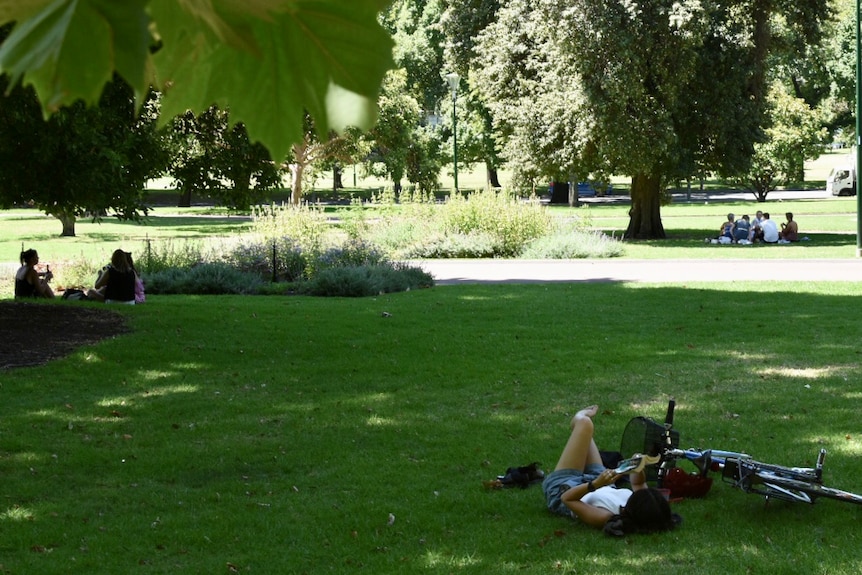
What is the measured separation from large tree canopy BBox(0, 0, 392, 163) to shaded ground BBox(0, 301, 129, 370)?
1082 cm

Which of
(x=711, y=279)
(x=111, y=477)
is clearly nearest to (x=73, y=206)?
(x=111, y=477)

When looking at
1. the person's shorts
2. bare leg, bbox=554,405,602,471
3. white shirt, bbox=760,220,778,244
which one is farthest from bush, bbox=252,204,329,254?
the person's shorts

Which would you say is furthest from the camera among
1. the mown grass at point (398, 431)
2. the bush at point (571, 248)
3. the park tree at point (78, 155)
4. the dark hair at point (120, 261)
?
the bush at point (571, 248)

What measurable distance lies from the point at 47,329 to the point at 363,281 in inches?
240

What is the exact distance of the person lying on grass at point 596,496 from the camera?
245 inches

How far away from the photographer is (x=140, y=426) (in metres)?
8.88

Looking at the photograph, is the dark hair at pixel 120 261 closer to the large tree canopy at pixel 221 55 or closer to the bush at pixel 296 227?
the bush at pixel 296 227

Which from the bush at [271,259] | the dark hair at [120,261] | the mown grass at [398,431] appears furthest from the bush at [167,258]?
the mown grass at [398,431]

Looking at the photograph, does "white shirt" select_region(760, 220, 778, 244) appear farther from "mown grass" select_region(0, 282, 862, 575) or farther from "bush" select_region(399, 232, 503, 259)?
"mown grass" select_region(0, 282, 862, 575)

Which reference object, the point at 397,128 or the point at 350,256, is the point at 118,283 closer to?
the point at 350,256

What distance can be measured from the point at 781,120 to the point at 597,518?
4520 cm

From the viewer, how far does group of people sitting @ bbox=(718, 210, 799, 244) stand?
2623 centimetres

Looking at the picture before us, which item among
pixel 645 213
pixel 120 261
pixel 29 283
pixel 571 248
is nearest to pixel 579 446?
pixel 120 261

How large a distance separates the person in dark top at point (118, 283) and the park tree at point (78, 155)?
9.74 feet
